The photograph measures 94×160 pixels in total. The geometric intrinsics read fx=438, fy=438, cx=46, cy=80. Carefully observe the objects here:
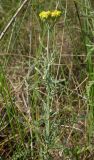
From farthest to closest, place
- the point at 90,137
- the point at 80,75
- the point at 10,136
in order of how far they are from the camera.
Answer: the point at 80,75
the point at 10,136
the point at 90,137

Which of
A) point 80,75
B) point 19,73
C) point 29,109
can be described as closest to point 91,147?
point 29,109

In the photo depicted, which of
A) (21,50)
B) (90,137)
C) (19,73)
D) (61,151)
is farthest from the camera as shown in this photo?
(21,50)

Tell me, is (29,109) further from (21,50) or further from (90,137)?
(21,50)

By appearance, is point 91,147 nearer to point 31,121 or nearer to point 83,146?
point 83,146

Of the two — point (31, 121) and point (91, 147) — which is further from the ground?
point (31, 121)

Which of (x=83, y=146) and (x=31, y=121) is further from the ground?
(x=31, y=121)

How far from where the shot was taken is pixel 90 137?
1.82m

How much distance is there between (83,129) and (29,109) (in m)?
0.27

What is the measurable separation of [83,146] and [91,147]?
0.16ft

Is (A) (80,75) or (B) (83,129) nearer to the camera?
(B) (83,129)

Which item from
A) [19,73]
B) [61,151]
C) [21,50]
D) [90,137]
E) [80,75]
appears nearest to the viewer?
[61,151]

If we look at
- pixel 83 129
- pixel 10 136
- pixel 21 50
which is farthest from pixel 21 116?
pixel 21 50

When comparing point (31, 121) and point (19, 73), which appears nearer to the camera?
point (31, 121)

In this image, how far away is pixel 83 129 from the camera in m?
1.96
